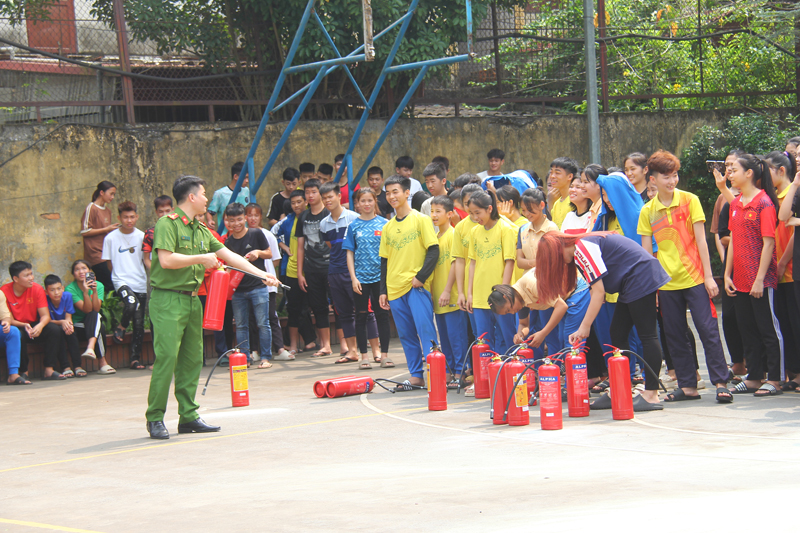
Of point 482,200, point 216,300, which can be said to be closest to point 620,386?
point 482,200

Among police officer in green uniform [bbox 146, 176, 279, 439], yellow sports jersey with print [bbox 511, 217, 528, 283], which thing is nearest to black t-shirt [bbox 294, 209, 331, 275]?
yellow sports jersey with print [bbox 511, 217, 528, 283]

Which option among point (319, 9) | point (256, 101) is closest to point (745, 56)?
point (319, 9)

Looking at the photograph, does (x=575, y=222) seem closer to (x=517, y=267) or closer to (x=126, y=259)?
(x=517, y=267)

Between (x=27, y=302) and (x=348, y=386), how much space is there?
477 cm

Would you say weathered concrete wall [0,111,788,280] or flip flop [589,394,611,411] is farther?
weathered concrete wall [0,111,788,280]

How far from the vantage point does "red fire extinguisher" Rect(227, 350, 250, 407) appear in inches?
314

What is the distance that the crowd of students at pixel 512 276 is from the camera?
22.6 ft

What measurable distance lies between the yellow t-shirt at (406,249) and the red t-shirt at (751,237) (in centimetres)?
287

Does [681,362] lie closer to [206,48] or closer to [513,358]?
[513,358]

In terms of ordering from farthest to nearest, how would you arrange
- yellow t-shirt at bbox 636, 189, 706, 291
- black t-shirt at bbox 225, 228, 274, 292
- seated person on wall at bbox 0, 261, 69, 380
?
black t-shirt at bbox 225, 228, 274, 292, seated person on wall at bbox 0, 261, 69, 380, yellow t-shirt at bbox 636, 189, 706, 291

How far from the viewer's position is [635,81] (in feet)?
55.3

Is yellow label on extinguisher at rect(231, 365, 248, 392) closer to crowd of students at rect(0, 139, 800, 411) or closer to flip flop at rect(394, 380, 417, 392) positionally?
flip flop at rect(394, 380, 417, 392)

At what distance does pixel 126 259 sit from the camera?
37.4 ft

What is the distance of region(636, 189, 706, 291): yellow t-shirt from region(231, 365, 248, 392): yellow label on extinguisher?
3.87m
